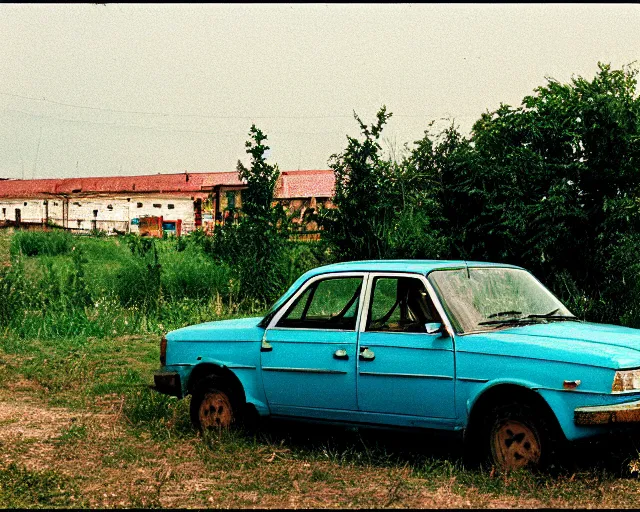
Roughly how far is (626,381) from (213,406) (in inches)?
153

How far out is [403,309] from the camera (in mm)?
8180

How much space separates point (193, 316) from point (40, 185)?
58645mm

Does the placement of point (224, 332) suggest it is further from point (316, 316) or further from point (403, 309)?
point (403, 309)

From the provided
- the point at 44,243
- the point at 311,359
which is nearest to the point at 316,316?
the point at 311,359

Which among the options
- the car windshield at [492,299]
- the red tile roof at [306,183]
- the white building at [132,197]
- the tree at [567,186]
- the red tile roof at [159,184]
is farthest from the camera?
the white building at [132,197]

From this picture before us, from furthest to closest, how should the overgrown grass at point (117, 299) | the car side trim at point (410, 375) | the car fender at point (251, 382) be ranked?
the overgrown grass at point (117, 299) → the car fender at point (251, 382) → the car side trim at point (410, 375)

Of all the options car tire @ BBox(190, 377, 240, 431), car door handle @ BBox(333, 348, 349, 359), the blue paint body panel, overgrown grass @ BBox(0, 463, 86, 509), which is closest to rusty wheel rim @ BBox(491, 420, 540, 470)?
the blue paint body panel

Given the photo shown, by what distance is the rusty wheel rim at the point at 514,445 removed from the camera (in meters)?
6.90

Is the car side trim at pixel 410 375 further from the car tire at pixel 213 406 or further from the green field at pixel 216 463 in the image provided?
the car tire at pixel 213 406

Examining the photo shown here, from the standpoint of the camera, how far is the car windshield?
7.51 metres

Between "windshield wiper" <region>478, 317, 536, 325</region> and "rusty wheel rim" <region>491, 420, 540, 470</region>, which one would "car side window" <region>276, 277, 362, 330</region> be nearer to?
"windshield wiper" <region>478, 317, 536, 325</region>

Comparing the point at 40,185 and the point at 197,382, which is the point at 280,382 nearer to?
the point at 197,382

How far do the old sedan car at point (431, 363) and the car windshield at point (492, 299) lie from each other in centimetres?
1

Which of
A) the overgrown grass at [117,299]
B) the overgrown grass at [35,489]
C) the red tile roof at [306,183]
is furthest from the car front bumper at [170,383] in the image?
the red tile roof at [306,183]
